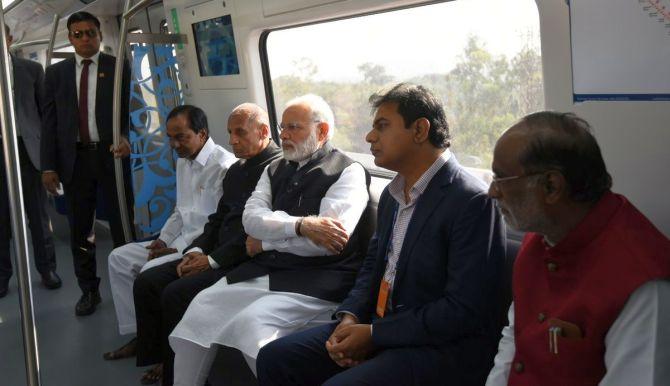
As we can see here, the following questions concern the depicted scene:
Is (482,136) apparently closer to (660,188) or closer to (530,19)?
(530,19)

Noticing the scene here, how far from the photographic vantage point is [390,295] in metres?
2.27

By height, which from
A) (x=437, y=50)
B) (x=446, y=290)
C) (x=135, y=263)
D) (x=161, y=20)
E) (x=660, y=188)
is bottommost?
(x=135, y=263)

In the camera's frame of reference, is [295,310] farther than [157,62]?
No

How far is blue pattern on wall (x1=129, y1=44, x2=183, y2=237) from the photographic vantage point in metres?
4.47

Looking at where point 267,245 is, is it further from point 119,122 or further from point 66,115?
point 66,115

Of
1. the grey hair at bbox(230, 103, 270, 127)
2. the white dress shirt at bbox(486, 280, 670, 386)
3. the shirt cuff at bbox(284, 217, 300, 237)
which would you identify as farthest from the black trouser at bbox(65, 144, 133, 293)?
the white dress shirt at bbox(486, 280, 670, 386)

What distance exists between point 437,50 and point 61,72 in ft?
8.98

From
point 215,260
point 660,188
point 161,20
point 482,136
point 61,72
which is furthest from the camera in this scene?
point 161,20

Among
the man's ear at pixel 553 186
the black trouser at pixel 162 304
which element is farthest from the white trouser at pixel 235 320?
the man's ear at pixel 553 186

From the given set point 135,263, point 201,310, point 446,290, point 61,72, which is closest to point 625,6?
point 446,290

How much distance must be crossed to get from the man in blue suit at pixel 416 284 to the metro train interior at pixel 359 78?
0.79 feet

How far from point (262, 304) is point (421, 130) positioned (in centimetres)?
100

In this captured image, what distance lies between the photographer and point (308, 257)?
9.32 ft

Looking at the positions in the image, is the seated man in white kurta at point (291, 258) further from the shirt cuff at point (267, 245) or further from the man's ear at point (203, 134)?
the man's ear at point (203, 134)
